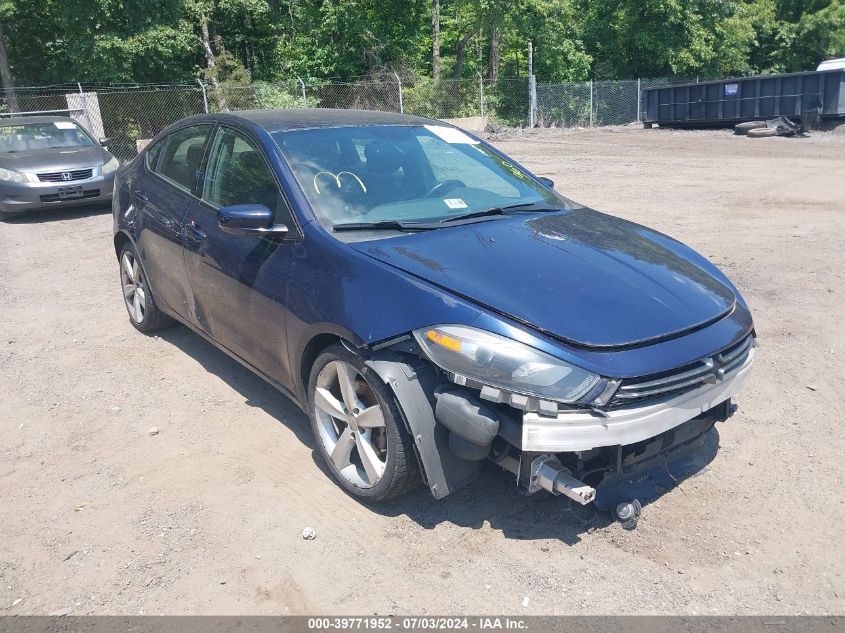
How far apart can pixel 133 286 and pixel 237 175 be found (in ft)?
6.78

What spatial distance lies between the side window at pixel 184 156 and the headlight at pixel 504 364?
2498 millimetres

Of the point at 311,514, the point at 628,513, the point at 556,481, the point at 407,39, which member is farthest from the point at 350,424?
the point at 407,39

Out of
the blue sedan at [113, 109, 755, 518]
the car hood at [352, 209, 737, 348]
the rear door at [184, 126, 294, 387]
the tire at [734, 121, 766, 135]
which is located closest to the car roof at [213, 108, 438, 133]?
the blue sedan at [113, 109, 755, 518]

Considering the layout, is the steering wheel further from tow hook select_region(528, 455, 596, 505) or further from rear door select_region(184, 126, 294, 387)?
tow hook select_region(528, 455, 596, 505)

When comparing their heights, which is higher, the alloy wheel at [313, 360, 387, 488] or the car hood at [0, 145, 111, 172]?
the car hood at [0, 145, 111, 172]

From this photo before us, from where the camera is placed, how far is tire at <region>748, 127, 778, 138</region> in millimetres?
22375

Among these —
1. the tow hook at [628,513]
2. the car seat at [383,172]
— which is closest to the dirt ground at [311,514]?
the tow hook at [628,513]

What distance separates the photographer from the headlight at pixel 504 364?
2.88 metres

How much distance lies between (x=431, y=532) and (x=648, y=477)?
103 cm

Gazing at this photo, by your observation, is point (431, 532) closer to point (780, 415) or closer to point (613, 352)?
point (613, 352)

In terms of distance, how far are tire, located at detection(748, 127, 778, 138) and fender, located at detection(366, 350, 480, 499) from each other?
22580 millimetres

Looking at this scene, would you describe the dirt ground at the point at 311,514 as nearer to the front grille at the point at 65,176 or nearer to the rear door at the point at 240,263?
the rear door at the point at 240,263

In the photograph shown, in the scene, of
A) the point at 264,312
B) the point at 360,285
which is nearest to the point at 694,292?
the point at 360,285

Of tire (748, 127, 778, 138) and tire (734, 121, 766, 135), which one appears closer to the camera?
tire (748, 127, 778, 138)
